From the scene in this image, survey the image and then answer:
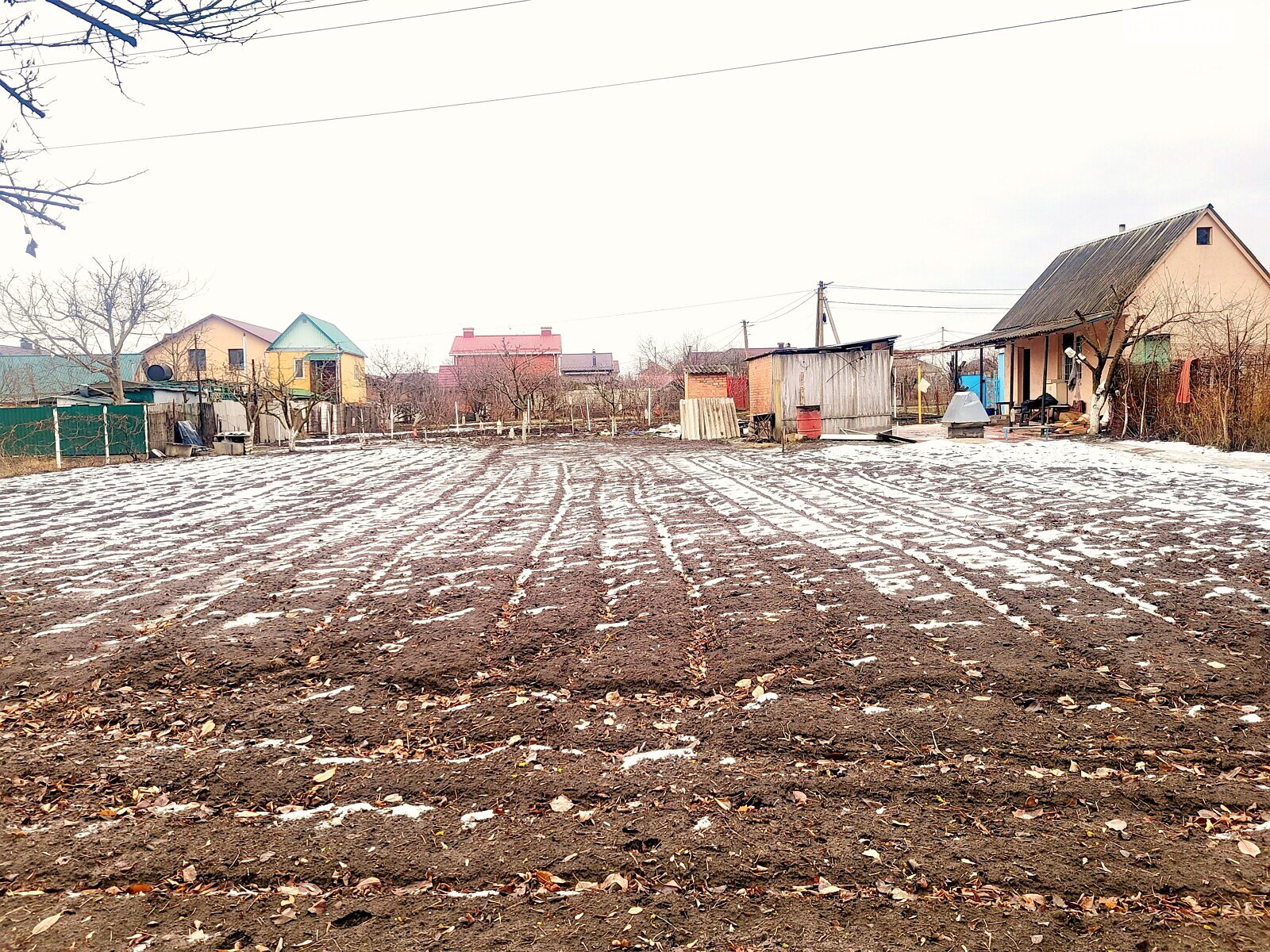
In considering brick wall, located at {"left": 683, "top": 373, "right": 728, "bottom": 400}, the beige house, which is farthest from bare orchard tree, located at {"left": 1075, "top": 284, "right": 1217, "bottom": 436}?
brick wall, located at {"left": 683, "top": 373, "right": 728, "bottom": 400}

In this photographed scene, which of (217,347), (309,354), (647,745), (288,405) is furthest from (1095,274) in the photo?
(217,347)

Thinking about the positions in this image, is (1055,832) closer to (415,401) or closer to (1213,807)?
(1213,807)

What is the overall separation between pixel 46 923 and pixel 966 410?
21488mm

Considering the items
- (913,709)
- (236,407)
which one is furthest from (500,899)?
(236,407)

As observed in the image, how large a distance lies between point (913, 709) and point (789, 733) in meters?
0.62

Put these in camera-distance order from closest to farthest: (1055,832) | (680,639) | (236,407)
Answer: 1. (1055,832)
2. (680,639)
3. (236,407)

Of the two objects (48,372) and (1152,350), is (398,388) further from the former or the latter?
(1152,350)

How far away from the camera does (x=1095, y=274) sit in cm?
2398

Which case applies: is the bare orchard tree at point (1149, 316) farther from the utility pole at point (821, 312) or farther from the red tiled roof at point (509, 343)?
the red tiled roof at point (509, 343)

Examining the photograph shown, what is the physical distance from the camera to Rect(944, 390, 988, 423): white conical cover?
20156 mm

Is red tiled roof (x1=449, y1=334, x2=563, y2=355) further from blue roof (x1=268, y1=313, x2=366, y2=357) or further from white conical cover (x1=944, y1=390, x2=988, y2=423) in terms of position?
white conical cover (x1=944, y1=390, x2=988, y2=423)

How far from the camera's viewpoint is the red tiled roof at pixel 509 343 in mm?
54781

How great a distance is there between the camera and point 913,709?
11.1ft

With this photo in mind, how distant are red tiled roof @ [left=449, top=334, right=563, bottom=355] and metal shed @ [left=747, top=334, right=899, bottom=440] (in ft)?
113
